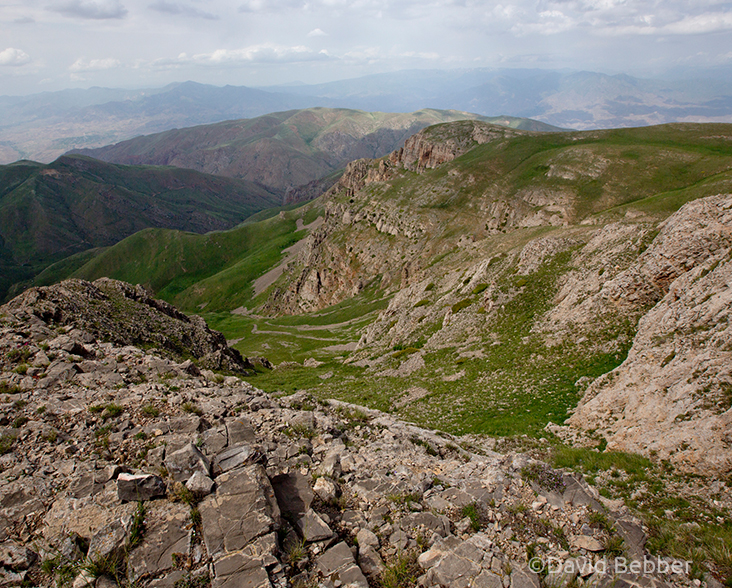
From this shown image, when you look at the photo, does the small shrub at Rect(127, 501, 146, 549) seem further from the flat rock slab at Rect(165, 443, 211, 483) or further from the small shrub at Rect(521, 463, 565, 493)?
the small shrub at Rect(521, 463, 565, 493)

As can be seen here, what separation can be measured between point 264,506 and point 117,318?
42446mm

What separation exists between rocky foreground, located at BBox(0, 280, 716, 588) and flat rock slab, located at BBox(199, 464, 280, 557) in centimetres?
4

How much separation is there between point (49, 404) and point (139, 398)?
3.69 meters

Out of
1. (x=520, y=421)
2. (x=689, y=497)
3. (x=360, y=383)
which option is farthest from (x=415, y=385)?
(x=689, y=497)

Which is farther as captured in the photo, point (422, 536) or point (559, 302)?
point (559, 302)

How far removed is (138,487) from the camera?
11.7 m

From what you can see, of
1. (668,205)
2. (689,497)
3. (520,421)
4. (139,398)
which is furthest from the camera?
(668,205)

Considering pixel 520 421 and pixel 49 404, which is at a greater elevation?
pixel 49 404

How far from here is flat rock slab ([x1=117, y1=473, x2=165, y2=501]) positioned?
37.9 feet

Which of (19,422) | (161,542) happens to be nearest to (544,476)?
(161,542)

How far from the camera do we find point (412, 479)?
14.4m

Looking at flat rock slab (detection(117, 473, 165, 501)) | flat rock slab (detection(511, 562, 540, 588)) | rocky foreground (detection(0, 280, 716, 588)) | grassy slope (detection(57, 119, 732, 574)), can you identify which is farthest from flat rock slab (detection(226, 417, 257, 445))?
grassy slope (detection(57, 119, 732, 574))

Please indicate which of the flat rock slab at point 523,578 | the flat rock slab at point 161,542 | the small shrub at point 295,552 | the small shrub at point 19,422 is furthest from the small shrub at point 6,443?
the flat rock slab at point 523,578

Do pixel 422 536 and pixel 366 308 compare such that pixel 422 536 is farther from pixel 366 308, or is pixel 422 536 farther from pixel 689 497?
pixel 366 308
